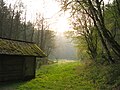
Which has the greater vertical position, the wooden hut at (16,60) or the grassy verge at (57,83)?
the wooden hut at (16,60)

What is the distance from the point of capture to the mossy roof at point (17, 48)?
20.0 meters

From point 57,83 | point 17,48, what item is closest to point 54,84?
point 57,83

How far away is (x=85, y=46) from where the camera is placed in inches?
1490

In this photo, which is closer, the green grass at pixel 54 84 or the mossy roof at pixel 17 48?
the green grass at pixel 54 84

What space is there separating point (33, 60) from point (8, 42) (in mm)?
4129

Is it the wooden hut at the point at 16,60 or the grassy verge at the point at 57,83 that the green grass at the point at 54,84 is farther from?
the wooden hut at the point at 16,60

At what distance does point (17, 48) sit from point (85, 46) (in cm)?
1801

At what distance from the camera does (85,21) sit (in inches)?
1307

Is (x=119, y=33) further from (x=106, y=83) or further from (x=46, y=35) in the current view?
(x=46, y=35)

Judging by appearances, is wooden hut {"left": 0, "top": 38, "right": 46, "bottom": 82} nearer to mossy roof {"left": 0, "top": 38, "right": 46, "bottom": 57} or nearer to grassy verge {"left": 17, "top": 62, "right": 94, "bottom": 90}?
mossy roof {"left": 0, "top": 38, "right": 46, "bottom": 57}

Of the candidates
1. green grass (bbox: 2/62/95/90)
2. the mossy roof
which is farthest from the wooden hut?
green grass (bbox: 2/62/95/90)

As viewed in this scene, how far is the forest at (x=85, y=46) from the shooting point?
17.7 metres

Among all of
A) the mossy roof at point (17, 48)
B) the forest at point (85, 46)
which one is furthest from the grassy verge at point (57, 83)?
the mossy roof at point (17, 48)

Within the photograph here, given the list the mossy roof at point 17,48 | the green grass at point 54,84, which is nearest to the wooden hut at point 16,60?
the mossy roof at point 17,48
